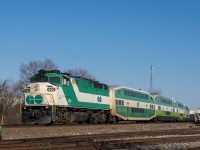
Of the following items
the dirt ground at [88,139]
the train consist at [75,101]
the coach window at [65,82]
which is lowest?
the dirt ground at [88,139]

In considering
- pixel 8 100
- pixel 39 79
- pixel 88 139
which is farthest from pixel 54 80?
pixel 8 100

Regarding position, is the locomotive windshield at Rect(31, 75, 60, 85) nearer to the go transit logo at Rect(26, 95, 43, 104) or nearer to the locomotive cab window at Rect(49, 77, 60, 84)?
the locomotive cab window at Rect(49, 77, 60, 84)

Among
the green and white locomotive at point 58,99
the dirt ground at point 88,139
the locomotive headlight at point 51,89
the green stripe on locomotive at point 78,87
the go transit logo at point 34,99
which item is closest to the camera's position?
the dirt ground at point 88,139

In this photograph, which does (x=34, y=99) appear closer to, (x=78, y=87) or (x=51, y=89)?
(x=51, y=89)

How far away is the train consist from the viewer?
77.2 ft

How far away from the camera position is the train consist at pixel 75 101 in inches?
927

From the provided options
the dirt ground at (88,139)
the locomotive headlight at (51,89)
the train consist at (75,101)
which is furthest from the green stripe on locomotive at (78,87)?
the dirt ground at (88,139)

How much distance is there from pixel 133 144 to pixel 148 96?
100 feet

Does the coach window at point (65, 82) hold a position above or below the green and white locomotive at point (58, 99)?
above

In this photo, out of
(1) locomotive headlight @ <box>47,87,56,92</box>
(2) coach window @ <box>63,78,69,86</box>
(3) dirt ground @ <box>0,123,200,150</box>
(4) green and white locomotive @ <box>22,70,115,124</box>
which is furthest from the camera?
(2) coach window @ <box>63,78,69,86</box>

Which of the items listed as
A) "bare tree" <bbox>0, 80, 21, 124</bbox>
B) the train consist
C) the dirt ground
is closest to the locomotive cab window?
the train consist

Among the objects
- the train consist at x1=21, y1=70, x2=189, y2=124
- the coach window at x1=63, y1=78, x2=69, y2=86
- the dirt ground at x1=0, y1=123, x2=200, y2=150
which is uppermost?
the coach window at x1=63, y1=78, x2=69, y2=86

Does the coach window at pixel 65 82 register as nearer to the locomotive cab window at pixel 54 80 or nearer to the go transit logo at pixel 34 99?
the locomotive cab window at pixel 54 80

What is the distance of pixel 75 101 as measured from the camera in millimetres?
26469
